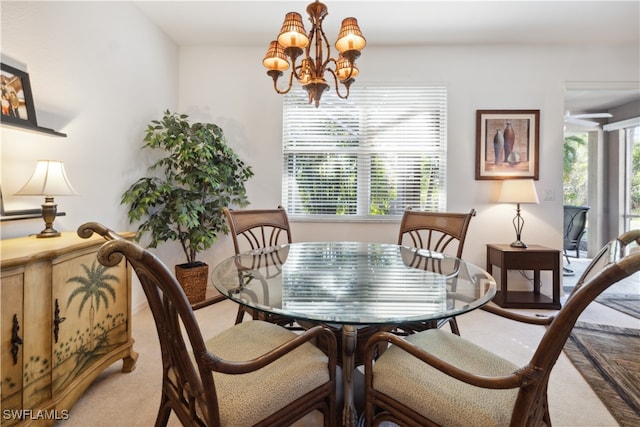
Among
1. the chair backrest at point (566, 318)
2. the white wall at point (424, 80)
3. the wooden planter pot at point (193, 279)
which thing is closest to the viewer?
the chair backrest at point (566, 318)

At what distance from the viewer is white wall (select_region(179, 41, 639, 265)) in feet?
10.5

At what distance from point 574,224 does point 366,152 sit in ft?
11.2

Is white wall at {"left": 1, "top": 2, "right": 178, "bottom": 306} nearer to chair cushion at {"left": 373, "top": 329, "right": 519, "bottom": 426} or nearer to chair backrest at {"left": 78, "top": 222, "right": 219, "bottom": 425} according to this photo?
chair backrest at {"left": 78, "top": 222, "right": 219, "bottom": 425}

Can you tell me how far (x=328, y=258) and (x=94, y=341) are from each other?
134 cm

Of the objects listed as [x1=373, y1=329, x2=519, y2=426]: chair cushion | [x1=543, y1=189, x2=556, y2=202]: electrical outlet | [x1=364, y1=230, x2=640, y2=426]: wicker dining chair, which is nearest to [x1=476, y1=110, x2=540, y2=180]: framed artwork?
[x1=543, y1=189, x2=556, y2=202]: electrical outlet

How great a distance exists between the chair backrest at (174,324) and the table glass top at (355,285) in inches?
10.4

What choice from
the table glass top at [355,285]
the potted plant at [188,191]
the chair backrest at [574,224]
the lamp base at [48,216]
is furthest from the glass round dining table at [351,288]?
the chair backrest at [574,224]

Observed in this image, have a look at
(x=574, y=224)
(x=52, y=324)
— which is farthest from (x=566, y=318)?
(x=574, y=224)

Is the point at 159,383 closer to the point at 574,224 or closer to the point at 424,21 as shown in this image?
the point at 424,21

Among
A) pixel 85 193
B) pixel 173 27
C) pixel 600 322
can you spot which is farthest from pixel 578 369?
pixel 173 27

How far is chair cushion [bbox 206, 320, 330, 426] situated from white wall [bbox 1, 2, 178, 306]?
4.96 feet

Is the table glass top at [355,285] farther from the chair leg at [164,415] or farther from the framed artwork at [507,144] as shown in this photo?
the framed artwork at [507,144]

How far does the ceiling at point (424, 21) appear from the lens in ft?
8.58

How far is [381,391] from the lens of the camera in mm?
1016
